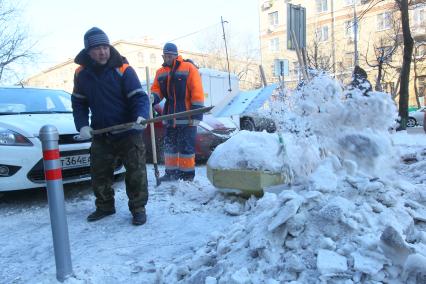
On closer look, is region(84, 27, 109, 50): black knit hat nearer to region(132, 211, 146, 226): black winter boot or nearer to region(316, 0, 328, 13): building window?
region(132, 211, 146, 226): black winter boot

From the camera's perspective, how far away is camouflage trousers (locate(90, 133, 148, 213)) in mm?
3580

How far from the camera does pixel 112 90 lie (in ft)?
11.8

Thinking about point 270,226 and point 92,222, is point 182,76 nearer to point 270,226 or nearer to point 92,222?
Answer: point 92,222

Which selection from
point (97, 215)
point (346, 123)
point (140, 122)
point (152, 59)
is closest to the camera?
point (346, 123)

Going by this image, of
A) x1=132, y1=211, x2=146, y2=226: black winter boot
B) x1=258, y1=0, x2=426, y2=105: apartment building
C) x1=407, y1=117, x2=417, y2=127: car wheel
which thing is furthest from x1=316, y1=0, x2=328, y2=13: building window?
x1=132, y1=211, x2=146, y2=226: black winter boot

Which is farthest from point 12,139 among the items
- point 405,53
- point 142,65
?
point 142,65

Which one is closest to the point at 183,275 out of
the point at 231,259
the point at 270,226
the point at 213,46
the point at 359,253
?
the point at 231,259

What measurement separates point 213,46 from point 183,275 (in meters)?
40.9

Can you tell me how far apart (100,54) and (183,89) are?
1.66 metres

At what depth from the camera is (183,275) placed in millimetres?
2420

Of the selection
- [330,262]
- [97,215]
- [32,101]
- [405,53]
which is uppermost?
[405,53]

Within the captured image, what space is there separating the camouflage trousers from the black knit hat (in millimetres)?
820

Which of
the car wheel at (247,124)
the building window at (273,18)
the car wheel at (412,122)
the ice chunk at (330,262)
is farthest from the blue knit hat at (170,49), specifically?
the building window at (273,18)

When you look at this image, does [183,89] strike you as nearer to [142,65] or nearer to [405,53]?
[405,53]
